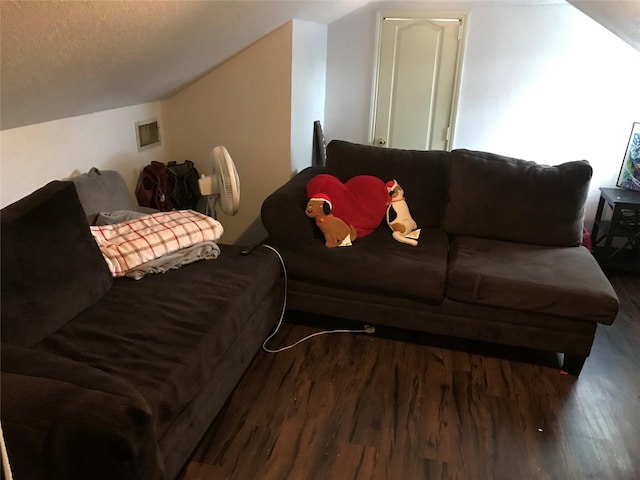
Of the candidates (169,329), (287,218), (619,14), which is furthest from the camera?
(287,218)

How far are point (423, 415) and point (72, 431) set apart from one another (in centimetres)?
142

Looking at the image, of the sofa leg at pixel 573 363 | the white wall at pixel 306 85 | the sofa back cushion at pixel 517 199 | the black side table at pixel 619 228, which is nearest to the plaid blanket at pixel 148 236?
the white wall at pixel 306 85

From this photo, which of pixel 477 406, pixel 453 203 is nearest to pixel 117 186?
pixel 453 203

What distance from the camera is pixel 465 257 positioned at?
2.47 m

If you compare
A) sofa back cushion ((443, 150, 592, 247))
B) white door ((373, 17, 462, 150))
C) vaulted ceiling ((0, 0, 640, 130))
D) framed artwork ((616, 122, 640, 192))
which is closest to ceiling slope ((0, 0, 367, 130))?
vaulted ceiling ((0, 0, 640, 130))

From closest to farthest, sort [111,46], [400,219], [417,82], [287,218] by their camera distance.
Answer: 1. [111,46]
2. [287,218]
3. [400,219]
4. [417,82]

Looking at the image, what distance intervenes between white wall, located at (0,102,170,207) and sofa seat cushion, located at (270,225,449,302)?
1.05 m

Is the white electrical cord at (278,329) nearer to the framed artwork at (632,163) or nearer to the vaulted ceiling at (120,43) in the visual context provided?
the vaulted ceiling at (120,43)

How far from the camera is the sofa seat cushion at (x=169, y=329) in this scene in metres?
1.54

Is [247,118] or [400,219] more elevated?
[247,118]

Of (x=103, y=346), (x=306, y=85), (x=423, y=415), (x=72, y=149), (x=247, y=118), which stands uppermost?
(x=306, y=85)

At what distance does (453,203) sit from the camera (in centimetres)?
280

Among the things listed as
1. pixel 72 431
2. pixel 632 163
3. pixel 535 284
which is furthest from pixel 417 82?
pixel 72 431

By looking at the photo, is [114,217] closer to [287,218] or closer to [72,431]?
[287,218]
